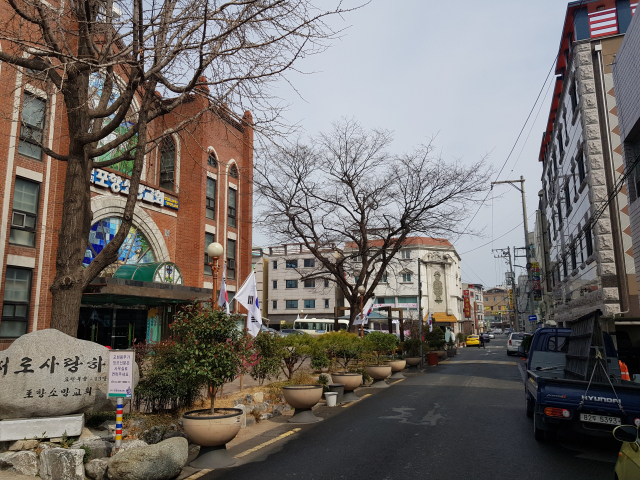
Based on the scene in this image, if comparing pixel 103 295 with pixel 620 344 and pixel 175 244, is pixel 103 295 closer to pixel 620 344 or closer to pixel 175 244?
pixel 175 244

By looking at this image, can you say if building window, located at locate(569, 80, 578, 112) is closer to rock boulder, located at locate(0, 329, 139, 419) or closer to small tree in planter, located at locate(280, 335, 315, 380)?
small tree in planter, located at locate(280, 335, 315, 380)

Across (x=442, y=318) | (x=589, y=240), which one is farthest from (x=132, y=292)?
(x=442, y=318)

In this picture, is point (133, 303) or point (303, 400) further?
point (133, 303)

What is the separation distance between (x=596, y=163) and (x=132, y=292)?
2095 cm

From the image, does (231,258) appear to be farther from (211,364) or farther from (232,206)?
(211,364)

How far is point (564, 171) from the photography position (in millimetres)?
30344

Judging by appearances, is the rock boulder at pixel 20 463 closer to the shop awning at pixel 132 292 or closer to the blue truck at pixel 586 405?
the blue truck at pixel 586 405

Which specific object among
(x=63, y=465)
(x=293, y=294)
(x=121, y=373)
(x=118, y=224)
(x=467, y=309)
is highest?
(x=118, y=224)

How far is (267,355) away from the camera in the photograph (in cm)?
1302

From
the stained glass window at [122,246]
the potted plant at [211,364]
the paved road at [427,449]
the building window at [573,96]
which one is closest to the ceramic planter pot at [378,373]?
the paved road at [427,449]

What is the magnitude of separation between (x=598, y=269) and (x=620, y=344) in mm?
3690

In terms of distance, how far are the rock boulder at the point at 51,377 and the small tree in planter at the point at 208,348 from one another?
141 centimetres

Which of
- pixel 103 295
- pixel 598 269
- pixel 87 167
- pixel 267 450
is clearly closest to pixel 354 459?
pixel 267 450

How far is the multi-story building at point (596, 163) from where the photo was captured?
67.4 ft
